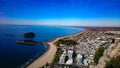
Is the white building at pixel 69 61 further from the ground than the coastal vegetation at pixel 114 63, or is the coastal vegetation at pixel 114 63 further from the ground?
the coastal vegetation at pixel 114 63

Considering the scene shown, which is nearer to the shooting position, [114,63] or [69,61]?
[114,63]

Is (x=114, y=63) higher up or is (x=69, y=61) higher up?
(x=114, y=63)

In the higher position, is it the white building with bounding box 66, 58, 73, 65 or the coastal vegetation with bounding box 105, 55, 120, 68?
the coastal vegetation with bounding box 105, 55, 120, 68

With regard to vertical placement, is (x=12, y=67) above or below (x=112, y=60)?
below

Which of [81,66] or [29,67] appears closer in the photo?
[81,66]

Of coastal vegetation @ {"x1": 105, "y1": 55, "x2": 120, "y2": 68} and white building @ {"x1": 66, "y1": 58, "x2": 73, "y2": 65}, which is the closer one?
coastal vegetation @ {"x1": 105, "y1": 55, "x2": 120, "y2": 68}

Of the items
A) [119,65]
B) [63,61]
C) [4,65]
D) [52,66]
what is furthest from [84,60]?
[4,65]

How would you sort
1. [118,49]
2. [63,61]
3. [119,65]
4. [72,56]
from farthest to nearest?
[72,56], [63,61], [118,49], [119,65]

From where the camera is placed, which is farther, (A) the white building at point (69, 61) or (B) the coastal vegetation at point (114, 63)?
(A) the white building at point (69, 61)

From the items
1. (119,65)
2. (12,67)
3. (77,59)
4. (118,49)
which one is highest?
(118,49)

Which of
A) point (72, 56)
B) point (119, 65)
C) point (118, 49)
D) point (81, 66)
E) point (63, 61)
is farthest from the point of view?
point (72, 56)

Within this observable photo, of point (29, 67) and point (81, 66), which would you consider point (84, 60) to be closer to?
point (81, 66)
